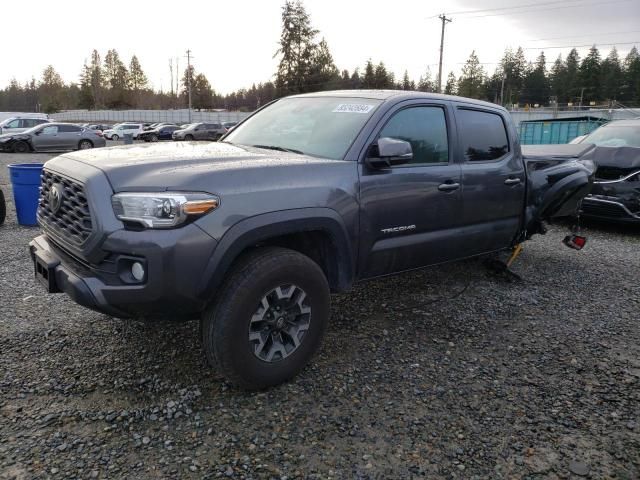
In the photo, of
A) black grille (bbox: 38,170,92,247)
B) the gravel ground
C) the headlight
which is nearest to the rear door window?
the gravel ground

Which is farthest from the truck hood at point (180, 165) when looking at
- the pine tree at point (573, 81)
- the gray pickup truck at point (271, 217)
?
the pine tree at point (573, 81)

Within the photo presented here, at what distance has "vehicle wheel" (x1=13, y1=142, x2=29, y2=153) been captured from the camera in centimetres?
2200

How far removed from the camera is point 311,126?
386 cm

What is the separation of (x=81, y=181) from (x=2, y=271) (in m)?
3.18

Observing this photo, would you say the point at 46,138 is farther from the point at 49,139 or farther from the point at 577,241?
the point at 577,241

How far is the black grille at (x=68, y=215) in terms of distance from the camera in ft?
9.10

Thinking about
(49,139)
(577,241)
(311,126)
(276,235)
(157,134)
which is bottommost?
(577,241)

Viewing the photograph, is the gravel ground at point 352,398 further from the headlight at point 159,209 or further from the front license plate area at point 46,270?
the headlight at point 159,209

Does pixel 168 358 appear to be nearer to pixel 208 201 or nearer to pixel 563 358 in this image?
pixel 208 201

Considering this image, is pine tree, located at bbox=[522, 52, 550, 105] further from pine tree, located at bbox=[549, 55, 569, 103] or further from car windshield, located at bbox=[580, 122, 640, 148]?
car windshield, located at bbox=[580, 122, 640, 148]

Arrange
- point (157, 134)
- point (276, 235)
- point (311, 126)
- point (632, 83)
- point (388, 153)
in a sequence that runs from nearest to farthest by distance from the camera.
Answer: point (276, 235) → point (388, 153) → point (311, 126) → point (157, 134) → point (632, 83)

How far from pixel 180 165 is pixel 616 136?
8070 millimetres

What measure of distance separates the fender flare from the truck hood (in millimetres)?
251

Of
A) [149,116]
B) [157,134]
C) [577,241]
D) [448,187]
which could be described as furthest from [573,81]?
[448,187]
